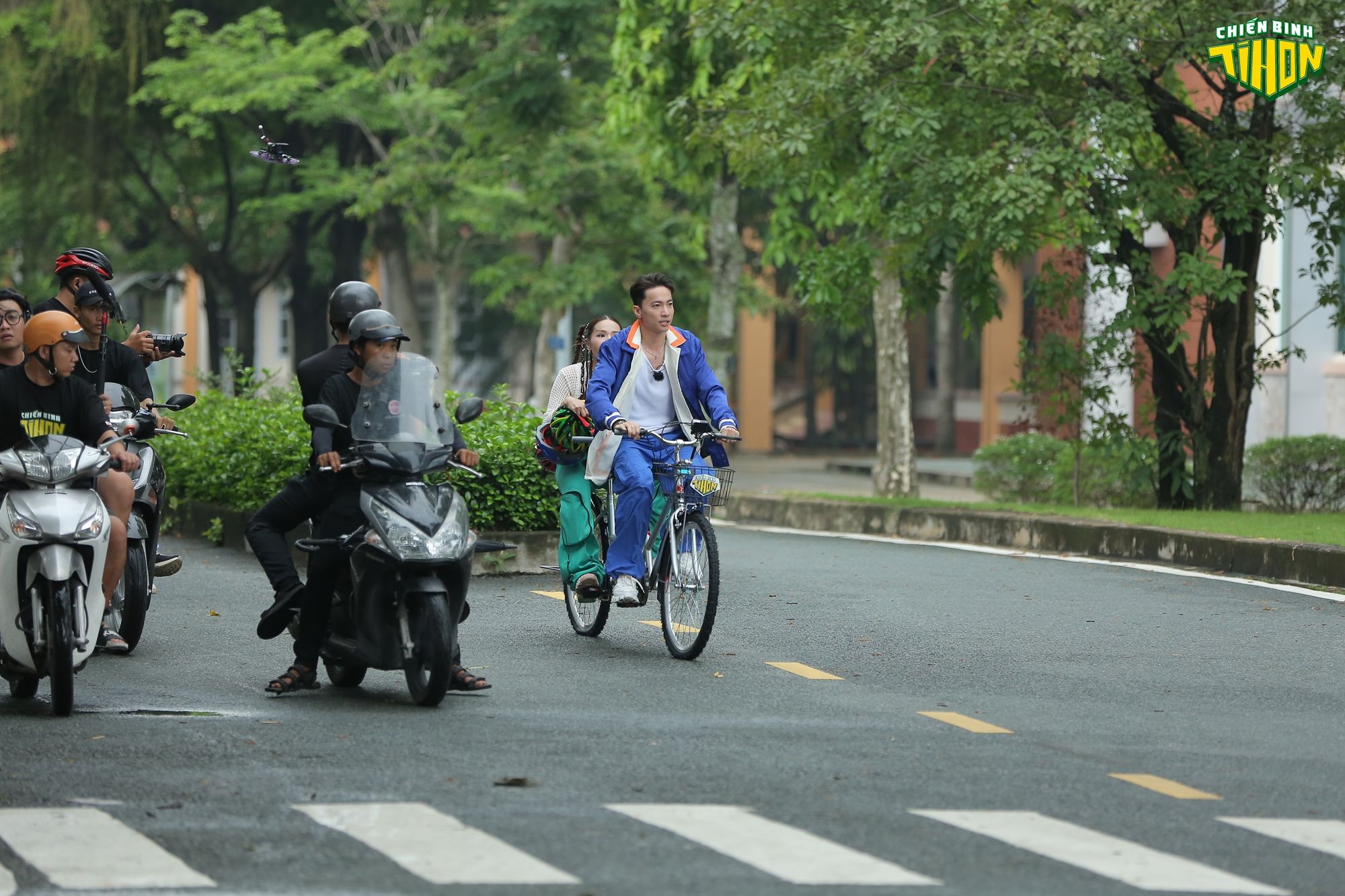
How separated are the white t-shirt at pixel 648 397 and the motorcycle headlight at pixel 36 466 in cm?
279

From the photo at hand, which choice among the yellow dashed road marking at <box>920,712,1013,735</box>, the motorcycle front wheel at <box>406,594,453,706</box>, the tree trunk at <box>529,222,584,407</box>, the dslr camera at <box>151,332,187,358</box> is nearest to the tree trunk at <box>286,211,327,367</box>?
the tree trunk at <box>529,222,584,407</box>

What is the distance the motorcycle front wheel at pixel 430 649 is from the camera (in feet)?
26.2

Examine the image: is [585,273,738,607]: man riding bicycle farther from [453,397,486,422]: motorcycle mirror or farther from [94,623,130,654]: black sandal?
[94,623,130,654]: black sandal

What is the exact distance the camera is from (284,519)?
8.64 m

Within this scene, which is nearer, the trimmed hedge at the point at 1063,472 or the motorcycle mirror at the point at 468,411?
the motorcycle mirror at the point at 468,411

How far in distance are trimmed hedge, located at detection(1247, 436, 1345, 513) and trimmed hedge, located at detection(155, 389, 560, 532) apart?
7.57 meters

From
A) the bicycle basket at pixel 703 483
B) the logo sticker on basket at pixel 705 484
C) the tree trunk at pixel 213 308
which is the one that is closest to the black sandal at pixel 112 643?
the bicycle basket at pixel 703 483

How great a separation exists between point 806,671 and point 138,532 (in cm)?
307

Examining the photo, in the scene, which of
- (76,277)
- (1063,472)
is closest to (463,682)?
(76,277)

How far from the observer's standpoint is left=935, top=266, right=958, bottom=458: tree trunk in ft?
142

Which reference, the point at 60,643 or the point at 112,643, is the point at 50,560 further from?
the point at 112,643

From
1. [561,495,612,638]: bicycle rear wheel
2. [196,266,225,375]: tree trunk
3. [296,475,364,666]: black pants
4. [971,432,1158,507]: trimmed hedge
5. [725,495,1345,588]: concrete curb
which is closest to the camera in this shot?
[296,475,364,666]: black pants

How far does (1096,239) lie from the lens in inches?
669

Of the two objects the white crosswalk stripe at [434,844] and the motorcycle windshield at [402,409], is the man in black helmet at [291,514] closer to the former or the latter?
the motorcycle windshield at [402,409]
